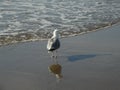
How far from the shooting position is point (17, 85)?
943cm

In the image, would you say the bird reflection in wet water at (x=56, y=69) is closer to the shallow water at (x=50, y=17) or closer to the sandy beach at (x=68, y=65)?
the sandy beach at (x=68, y=65)

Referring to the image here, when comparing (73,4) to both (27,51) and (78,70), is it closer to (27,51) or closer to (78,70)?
(27,51)

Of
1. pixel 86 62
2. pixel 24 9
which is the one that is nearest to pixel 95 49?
pixel 86 62

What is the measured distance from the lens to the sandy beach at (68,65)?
31.0 ft

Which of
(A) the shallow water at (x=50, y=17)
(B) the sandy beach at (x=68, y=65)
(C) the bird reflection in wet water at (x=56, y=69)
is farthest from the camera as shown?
(A) the shallow water at (x=50, y=17)

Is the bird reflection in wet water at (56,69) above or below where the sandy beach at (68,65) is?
below

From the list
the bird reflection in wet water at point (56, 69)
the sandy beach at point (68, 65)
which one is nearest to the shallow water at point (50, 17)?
the sandy beach at point (68, 65)

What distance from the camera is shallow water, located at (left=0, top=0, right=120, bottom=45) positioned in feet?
51.5

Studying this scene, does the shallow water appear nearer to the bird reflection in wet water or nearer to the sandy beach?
the sandy beach

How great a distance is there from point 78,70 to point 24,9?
11.3 m

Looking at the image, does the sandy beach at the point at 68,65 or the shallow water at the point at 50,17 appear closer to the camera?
the sandy beach at the point at 68,65

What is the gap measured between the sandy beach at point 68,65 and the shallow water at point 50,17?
1.73m

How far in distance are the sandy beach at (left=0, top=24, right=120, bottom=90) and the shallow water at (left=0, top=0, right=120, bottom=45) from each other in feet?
5.68

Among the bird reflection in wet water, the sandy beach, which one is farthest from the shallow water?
the bird reflection in wet water
